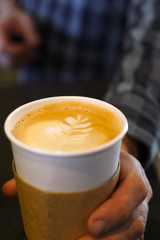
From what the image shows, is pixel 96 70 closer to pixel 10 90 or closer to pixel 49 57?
pixel 49 57

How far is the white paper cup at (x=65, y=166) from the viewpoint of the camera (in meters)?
0.43

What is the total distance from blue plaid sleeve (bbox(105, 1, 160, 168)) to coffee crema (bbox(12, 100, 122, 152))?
0.34m

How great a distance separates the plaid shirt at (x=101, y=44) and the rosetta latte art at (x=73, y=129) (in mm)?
478

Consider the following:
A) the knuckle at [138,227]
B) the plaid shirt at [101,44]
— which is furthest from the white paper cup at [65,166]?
the plaid shirt at [101,44]

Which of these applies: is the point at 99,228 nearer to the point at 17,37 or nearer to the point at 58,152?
the point at 58,152

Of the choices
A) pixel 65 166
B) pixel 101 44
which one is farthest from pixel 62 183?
pixel 101 44

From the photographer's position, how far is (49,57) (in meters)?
1.64

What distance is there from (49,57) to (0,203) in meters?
1.11

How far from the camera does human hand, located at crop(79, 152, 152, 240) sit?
491mm

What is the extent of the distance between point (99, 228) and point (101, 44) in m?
1.26

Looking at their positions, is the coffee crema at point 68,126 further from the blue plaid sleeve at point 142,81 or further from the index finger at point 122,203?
the blue plaid sleeve at point 142,81

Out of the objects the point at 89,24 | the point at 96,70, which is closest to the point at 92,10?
the point at 89,24

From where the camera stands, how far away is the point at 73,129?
0.53 m

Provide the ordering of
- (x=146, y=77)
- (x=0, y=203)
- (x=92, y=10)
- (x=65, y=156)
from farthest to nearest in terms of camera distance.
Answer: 1. (x=92, y=10)
2. (x=146, y=77)
3. (x=0, y=203)
4. (x=65, y=156)
